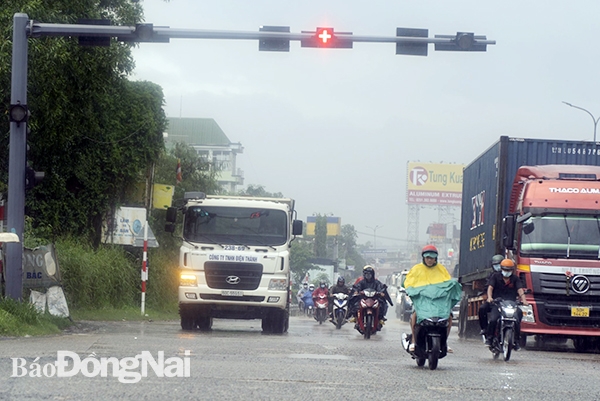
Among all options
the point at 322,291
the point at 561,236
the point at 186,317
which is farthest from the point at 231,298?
Result: the point at 322,291

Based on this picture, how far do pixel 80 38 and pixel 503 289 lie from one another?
25.7 ft

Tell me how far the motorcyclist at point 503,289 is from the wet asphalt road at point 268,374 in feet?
2.17

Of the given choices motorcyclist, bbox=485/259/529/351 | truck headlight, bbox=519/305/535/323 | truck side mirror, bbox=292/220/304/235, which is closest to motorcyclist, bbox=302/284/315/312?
truck side mirror, bbox=292/220/304/235

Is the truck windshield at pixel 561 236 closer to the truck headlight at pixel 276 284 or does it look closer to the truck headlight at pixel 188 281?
the truck headlight at pixel 276 284

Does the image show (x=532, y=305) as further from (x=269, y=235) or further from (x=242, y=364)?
(x=242, y=364)

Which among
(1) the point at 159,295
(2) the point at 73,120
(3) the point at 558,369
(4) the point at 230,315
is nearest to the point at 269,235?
(4) the point at 230,315

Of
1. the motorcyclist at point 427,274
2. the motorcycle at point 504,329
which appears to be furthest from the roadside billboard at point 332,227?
the motorcyclist at point 427,274

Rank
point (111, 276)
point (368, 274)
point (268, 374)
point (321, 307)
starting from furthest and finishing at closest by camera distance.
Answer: point (321, 307) < point (111, 276) < point (368, 274) < point (268, 374)

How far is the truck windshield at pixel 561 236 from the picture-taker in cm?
2039

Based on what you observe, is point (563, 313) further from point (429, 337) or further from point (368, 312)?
point (429, 337)

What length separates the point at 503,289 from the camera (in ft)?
57.1

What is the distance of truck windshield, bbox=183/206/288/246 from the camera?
72.3 feet

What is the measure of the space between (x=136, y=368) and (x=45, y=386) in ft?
7.24

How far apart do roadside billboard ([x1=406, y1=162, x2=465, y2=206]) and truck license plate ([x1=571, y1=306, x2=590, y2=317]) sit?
145246 millimetres
